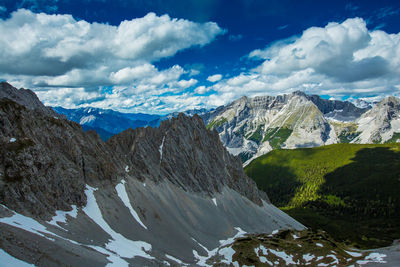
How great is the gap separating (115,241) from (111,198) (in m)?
19.5

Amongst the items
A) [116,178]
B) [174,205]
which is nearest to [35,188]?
[116,178]

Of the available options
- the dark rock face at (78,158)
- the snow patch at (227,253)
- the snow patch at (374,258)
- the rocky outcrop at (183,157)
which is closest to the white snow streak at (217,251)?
the snow patch at (227,253)

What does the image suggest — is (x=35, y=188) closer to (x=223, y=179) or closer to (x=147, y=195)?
(x=147, y=195)

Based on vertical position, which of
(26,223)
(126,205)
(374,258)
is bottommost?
(374,258)

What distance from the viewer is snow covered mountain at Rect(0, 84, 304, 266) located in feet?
154

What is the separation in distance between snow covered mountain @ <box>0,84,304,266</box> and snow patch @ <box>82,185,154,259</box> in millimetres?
333

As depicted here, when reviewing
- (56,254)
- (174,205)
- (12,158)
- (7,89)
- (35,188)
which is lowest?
(174,205)

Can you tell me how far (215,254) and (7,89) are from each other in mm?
100444

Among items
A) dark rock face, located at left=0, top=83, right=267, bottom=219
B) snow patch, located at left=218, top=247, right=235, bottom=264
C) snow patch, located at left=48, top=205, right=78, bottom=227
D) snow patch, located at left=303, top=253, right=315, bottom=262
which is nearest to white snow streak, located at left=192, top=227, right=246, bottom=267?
snow patch, located at left=218, top=247, right=235, bottom=264

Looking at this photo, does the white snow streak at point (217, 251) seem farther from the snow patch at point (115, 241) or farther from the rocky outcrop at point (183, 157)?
the rocky outcrop at point (183, 157)

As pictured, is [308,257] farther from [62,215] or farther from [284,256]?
[62,215]

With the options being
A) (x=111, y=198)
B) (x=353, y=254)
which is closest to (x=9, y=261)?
(x=111, y=198)

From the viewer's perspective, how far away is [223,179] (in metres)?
139

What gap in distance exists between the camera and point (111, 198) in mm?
77000
